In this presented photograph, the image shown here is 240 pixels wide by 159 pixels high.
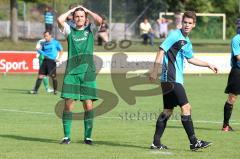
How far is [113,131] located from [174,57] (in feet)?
10.1

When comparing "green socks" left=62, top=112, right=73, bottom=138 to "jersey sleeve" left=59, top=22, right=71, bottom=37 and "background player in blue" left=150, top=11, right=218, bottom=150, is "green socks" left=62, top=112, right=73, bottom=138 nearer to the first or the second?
"jersey sleeve" left=59, top=22, right=71, bottom=37

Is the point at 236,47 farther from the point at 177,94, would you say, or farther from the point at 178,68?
the point at 177,94

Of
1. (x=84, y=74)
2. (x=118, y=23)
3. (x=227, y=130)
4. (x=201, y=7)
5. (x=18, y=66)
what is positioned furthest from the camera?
(x=201, y=7)

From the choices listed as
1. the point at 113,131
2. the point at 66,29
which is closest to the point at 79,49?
the point at 66,29

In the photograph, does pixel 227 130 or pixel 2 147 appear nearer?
pixel 2 147

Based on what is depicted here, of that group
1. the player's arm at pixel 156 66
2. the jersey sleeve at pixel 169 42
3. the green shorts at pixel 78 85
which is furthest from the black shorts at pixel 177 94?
the green shorts at pixel 78 85

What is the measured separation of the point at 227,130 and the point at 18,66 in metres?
19.1

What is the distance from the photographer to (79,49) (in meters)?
11.4

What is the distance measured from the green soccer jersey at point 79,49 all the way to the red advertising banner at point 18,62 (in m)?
19.6

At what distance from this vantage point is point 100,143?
11.8 meters

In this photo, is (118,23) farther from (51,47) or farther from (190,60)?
(190,60)

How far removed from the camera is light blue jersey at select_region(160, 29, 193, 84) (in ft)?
35.4

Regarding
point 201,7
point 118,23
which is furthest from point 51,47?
point 201,7

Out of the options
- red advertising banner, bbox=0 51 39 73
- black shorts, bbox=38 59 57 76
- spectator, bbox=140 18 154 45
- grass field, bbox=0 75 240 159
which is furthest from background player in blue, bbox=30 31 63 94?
spectator, bbox=140 18 154 45
